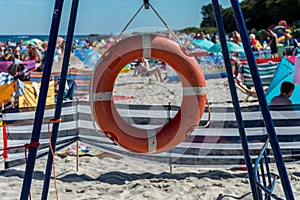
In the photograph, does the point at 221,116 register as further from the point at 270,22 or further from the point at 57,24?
the point at 270,22

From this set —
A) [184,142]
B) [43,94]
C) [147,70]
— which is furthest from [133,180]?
[43,94]

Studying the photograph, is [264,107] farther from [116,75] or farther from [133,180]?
[133,180]

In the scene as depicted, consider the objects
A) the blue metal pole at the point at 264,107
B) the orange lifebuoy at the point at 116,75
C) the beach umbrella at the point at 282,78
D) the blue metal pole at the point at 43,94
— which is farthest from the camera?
the beach umbrella at the point at 282,78

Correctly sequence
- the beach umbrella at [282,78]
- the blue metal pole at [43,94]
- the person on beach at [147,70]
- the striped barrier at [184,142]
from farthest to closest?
the beach umbrella at [282,78] → the striped barrier at [184,142] → the person on beach at [147,70] → the blue metal pole at [43,94]

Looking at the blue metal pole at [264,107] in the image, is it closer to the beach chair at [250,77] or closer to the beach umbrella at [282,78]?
the beach umbrella at [282,78]

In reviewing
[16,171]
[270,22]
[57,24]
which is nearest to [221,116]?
[57,24]

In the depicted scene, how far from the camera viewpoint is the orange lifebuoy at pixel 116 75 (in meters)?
2.49

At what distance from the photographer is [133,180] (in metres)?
4.21

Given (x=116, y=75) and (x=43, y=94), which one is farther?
(x=116, y=75)

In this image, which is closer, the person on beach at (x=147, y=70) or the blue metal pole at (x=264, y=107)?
the blue metal pole at (x=264, y=107)

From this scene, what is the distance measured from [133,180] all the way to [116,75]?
1.89 m

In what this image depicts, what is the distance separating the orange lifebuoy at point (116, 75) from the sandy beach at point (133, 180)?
0.97 m

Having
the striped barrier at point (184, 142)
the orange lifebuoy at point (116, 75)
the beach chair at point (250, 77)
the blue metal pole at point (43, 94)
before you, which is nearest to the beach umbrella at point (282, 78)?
the striped barrier at point (184, 142)

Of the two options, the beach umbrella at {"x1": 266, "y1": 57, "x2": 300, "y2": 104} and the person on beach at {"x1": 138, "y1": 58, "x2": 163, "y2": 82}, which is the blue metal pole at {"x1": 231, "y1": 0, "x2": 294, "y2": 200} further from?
the beach umbrella at {"x1": 266, "y1": 57, "x2": 300, "y2": 104}
